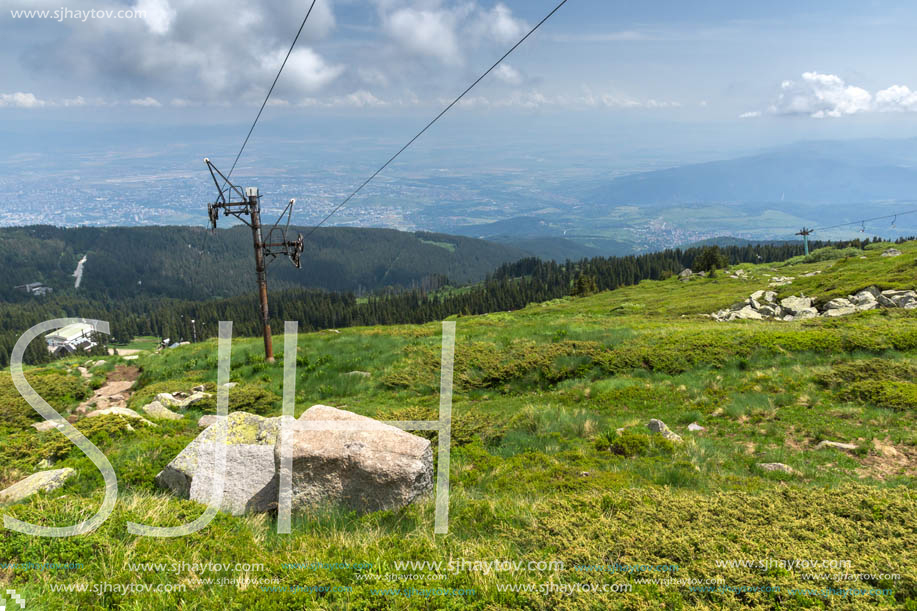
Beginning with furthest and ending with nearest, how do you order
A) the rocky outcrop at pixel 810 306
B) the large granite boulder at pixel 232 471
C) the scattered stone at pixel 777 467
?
the rocky outcrop at pixel 810 306
the scattered stone at pixel 777 467
the large granite boulder at pixel 232 471

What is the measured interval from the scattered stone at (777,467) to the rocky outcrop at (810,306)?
25.4 meters

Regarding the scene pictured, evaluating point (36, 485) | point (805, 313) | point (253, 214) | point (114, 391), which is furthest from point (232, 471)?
point (805, 313)

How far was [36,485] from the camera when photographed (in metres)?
7.92

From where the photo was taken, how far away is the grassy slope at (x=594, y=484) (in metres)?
4.82

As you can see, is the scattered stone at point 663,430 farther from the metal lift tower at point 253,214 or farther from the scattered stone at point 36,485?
the metal lift tower at point 253,214

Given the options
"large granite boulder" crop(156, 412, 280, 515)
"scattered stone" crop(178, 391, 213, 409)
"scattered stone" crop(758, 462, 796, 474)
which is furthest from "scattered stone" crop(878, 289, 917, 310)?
"scattered stone" crop(178, 391, 213, 409)

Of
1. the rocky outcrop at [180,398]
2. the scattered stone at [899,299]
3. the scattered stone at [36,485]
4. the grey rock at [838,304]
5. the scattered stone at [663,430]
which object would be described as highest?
the scattered stone at [899,299]

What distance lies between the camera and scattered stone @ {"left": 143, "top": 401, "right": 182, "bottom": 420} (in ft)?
46.5

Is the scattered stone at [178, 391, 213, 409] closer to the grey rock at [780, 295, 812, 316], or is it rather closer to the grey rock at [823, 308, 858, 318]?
the grey rock at [823, 308, 858, 318]

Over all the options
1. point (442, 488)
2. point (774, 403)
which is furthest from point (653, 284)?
point (442, 488)

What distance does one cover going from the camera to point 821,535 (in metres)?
5.22

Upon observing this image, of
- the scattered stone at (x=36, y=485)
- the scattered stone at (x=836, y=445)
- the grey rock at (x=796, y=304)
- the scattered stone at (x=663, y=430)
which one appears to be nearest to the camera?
the scattered stone at (x=36, y=485)

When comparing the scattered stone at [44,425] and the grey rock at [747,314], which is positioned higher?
the grey rock at [747,314]

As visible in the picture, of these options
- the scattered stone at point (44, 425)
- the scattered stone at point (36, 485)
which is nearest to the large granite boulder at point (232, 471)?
the scattered stone at point (36, 485)
